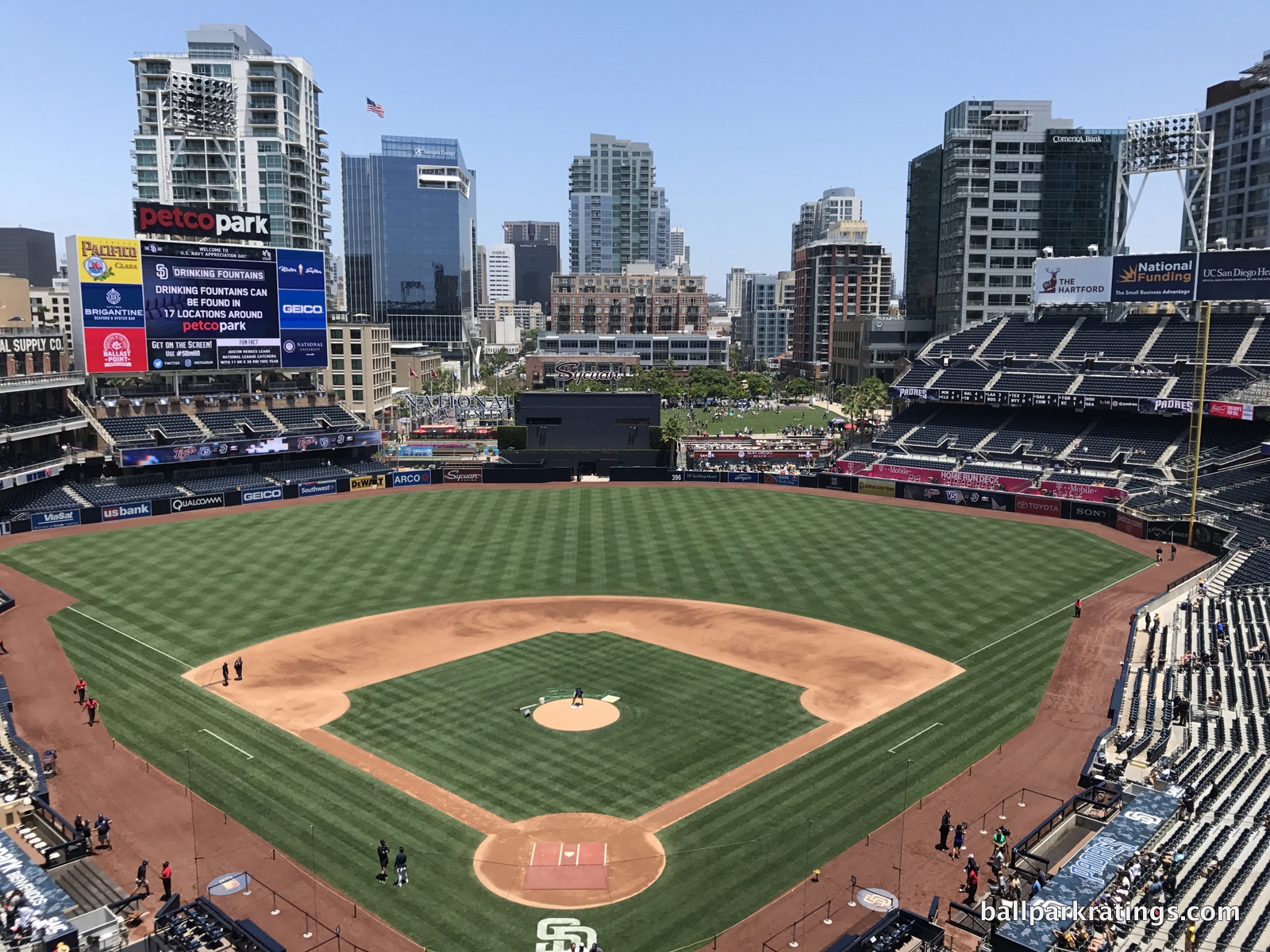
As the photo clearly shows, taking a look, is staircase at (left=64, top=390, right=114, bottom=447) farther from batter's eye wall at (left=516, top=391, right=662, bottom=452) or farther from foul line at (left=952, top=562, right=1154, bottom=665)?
foul line at (left=952, top=562, right=1154, bottom=665)

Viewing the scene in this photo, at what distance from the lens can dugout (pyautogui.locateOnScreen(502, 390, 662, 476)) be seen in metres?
91.3

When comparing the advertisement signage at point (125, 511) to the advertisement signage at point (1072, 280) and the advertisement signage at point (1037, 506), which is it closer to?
the advertisement signage at point (1037, 506)

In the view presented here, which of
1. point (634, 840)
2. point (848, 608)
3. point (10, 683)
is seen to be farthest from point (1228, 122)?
point (10, 683)

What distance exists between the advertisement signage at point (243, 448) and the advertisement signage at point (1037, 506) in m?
61.0

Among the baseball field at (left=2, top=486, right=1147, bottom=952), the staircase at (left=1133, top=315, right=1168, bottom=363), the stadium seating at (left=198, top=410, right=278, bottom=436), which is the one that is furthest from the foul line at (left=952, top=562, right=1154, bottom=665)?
the stadium seating at (left=198, top=410, right=278, bottom=436)

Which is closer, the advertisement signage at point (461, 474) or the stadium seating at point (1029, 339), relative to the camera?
the advertisement signage at point (461, 474)

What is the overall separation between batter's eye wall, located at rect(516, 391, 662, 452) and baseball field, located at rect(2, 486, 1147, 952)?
2258 cm

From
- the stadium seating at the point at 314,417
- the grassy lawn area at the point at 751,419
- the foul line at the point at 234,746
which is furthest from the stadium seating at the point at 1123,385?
the foul line at the point at 234,746

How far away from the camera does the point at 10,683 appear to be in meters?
38.4

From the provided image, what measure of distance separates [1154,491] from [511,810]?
6166 centimetres

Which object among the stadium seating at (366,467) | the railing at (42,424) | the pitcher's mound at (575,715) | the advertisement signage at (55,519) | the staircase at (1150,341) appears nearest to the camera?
the pitcher's mound at (575,715)

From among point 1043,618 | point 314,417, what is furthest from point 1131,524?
point 314,417

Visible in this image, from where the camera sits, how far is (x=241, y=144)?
135m

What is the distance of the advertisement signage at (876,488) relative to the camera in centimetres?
8244
